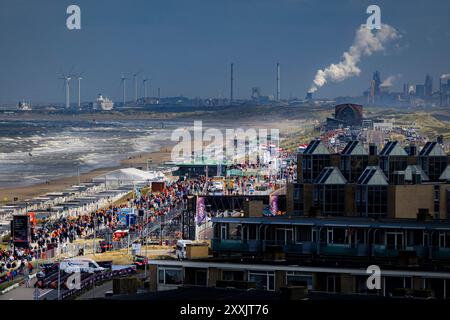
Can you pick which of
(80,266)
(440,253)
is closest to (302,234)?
(440,253)

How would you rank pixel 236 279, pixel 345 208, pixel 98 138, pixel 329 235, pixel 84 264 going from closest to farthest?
pixel 236 279 < pixel 329 235 < pixel 345 208 < pixel 84 264 < pixel 98 138

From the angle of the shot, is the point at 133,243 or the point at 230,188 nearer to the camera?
the point at 133,243

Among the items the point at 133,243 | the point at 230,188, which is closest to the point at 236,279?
the point at 133,243

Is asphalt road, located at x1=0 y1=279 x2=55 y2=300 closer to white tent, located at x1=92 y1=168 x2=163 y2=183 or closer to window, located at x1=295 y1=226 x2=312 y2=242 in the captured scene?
window, located at x1=295 y1=226 x2=312 y2=242

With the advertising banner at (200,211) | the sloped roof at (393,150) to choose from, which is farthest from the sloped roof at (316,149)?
the advertising banner at (200,211)

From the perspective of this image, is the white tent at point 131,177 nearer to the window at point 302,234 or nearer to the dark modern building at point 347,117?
the window at point 302,234
